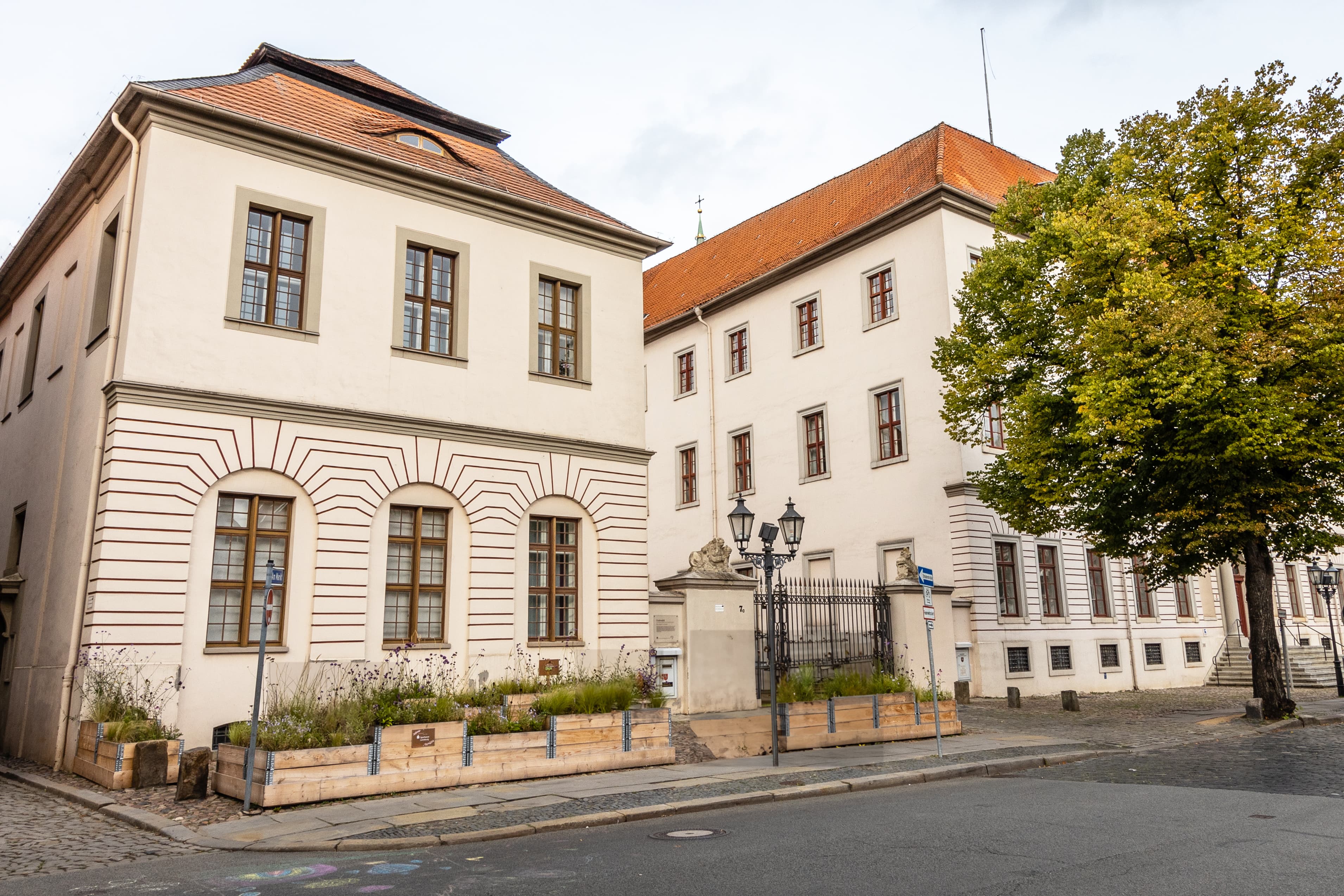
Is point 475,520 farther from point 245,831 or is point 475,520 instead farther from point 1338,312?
point 1338,312

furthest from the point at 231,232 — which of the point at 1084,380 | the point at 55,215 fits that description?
the point at 1084,380

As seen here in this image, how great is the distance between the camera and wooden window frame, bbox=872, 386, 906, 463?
94.4 ft

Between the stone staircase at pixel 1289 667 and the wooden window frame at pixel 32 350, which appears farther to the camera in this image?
the stone staircase at pixel 1289 667

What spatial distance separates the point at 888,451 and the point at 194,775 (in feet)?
72.0

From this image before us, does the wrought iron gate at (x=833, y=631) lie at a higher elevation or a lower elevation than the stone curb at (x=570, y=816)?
higher

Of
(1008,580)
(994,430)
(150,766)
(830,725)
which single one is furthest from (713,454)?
(150,766)

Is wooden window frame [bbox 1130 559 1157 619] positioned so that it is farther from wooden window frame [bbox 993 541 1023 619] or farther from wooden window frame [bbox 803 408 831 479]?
wooden window frame [bbox 803 408 831 479]

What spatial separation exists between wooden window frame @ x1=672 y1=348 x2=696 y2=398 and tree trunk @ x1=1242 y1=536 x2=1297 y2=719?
20.5 metres

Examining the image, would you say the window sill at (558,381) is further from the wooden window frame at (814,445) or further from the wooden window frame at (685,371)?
the wooden window frame at (685,371)

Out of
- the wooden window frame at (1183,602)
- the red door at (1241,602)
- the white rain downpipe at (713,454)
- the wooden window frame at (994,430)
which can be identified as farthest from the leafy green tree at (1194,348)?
the red door at (1241,602)

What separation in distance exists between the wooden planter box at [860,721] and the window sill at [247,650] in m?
7.70

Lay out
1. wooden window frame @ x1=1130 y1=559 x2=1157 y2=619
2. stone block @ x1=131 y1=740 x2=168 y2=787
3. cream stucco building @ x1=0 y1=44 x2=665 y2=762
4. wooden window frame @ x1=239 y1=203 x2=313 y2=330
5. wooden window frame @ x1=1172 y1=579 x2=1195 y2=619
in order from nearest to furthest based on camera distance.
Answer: stone block @ x1=131 y1=740 x2=168 y2=787, cream stucco building @ x1=0 y1=44 x2=665 y2=762, wooden window frame @ x1=239 y1=203 x2=313 y2=330, wooden window frame @ x1=1130 y1=559 x2=1157 y2=619, wooden window frame @ x1=1172 y1=579 x2=1195 y2=619

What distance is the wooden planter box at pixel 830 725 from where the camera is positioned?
1491 centimetres

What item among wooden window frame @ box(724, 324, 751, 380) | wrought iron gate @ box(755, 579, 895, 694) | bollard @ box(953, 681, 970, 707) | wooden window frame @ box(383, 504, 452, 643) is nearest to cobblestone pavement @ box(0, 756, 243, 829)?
wooden window frame @ box(383, 504, 452, 643)
